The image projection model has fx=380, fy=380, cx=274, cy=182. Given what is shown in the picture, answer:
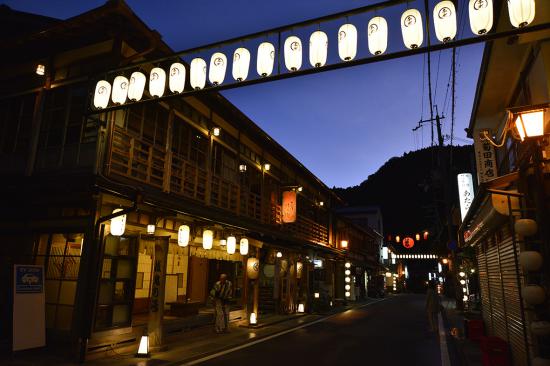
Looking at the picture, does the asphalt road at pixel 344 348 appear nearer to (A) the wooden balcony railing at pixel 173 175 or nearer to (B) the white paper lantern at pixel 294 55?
(A) the wooden balcony railing at pixel 173 175

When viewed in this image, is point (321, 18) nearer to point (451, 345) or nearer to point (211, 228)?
point (211, 228)

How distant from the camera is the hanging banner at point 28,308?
32.3 ft

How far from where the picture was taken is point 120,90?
1165 centimetres

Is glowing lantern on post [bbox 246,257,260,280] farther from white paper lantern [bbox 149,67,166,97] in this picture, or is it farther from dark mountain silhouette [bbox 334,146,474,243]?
dark mountain silhouette [bbox 334,146,474,243]

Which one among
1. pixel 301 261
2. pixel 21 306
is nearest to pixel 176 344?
pixel 21 306

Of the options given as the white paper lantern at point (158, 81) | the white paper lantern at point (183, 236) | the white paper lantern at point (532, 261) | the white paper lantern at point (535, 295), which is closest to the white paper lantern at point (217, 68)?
the white paper lantern at point (158, 81)

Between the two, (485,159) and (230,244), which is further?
(230,244)

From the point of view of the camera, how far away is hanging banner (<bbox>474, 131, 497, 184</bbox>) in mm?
12320

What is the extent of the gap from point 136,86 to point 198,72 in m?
1.91

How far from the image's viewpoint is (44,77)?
44.5 feet

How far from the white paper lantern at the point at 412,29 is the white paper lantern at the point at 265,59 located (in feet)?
11.6

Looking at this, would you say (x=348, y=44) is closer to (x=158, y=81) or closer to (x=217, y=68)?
(x=217, y=68)

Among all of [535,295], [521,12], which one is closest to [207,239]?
[535,295]

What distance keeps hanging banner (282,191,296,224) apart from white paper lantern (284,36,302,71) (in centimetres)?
1426
